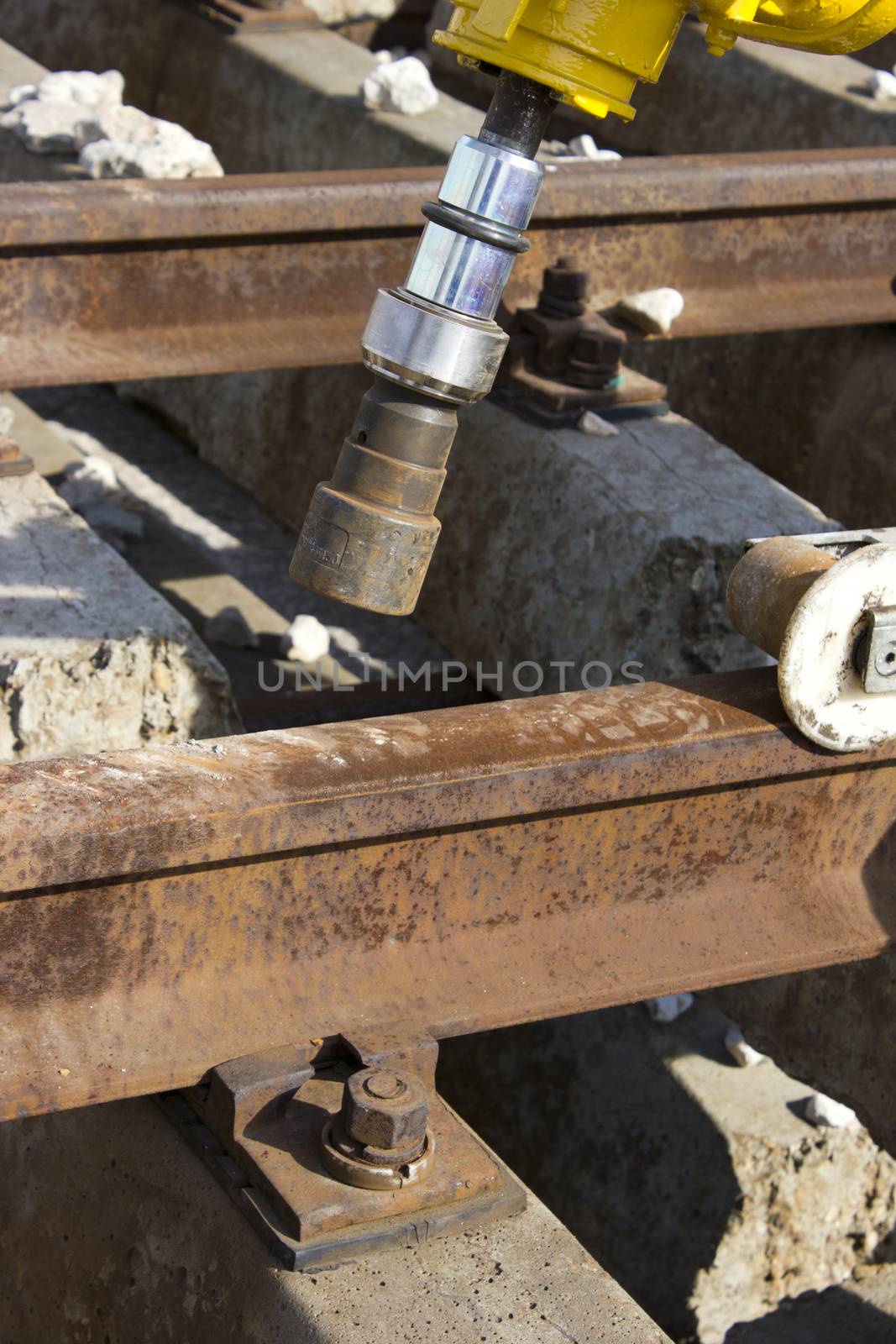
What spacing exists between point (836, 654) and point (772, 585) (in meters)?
0.15

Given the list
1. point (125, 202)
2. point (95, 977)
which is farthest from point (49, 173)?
point (95, 977)

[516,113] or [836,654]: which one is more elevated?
[516,113]

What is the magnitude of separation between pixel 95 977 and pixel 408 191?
2.48 m

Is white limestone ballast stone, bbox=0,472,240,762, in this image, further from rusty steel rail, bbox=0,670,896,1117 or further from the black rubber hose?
the black rubber hose

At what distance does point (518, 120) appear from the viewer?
7.32 feet

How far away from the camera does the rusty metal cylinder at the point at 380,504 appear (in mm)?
2311

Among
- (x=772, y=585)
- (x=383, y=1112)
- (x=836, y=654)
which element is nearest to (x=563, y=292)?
(x=772, y=585)

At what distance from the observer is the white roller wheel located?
2.29m

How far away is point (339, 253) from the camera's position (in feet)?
13.3

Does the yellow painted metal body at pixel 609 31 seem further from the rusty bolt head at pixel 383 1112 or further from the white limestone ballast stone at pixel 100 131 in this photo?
the white limestone ballast stone at pixel 100 131

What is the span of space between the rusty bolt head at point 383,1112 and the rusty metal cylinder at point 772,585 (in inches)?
30.1

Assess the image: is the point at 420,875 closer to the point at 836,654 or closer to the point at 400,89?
the point at 836,654

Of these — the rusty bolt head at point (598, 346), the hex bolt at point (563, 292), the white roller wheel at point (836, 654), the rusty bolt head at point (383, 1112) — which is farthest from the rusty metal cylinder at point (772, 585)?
the hex bolt at point (563, 292)

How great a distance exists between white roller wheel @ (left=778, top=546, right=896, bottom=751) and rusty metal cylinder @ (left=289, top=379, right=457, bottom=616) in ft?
1.61
